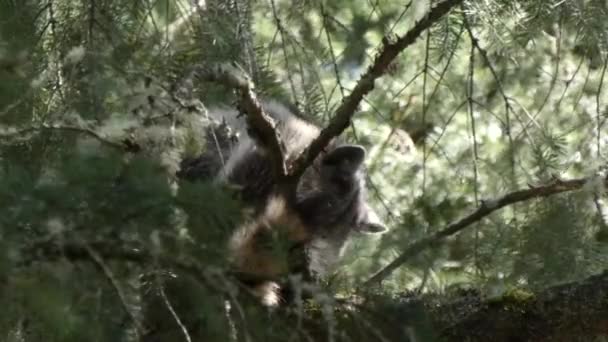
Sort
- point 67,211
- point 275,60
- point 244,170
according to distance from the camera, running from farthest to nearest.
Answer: point 275,60 < point 244,170 < point 67,211

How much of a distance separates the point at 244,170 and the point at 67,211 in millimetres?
2019

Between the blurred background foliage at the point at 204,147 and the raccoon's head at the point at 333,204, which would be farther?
the raccoon's head at the point at 333,204

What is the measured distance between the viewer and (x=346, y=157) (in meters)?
4.09

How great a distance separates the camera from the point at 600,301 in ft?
9.25

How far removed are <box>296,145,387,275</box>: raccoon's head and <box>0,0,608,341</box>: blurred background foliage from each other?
207 mm

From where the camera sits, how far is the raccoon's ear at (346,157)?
13.3 feet

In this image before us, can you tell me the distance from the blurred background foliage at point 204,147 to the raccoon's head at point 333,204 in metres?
0.21

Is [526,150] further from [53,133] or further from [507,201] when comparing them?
[53,133]

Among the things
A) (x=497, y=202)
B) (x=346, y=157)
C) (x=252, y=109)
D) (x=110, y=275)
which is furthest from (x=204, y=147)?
(x=346, y=157)

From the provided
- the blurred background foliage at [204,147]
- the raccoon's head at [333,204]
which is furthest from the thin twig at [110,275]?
the raccoon's head at [333,204]

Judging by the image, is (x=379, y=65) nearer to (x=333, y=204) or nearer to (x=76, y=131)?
(x=76, y=131)

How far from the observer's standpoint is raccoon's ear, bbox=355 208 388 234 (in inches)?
170

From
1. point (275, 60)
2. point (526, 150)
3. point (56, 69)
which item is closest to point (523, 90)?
point (526, 150)

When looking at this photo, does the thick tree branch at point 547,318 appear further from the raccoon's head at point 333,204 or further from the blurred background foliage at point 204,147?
the raccoon's head at point 333,204
